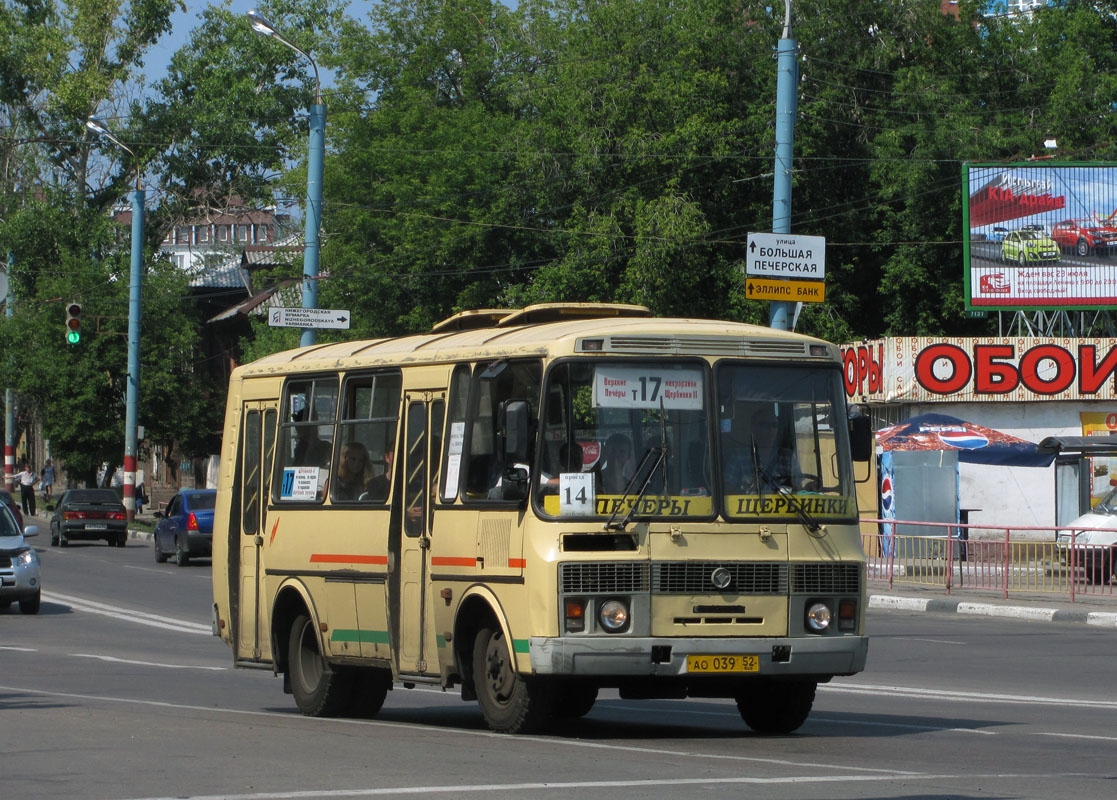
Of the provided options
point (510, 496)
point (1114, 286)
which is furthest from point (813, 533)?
point (1114, 286)

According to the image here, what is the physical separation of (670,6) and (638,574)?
45485 millimetres

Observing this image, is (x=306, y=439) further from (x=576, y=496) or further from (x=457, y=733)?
(x=576, y=496)

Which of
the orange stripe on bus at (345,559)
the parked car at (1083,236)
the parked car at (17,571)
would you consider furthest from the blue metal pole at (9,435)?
the orange stripe on bus at (345,559)

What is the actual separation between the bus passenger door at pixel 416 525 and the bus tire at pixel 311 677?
1.20 meters

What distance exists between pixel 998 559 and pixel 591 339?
16.9m

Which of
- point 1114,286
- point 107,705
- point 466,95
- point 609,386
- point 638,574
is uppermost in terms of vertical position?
point 466,95

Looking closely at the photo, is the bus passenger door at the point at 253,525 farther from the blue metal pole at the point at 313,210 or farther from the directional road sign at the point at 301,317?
the blue metal pole at the point at 313,210

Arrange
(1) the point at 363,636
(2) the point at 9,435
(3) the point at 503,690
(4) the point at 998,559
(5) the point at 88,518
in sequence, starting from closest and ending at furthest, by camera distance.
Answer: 1. (3) the point at 503,690
2. (1) the point at 363,636
3. (4) the point at 998,559
4. (5) the point at 88,518
5. (2) the point at 9,435

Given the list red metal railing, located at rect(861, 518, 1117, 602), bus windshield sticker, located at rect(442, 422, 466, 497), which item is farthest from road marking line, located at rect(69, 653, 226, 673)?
red metal railing, located at rect(861, 518, 1117, 602)

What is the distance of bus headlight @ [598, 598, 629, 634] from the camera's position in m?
10.2

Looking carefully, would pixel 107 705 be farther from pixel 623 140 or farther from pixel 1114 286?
pixel 623 140

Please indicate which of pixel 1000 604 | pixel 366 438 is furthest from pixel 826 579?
pixel 1000 604

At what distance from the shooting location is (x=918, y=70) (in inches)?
2020

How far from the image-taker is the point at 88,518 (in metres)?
45.9
